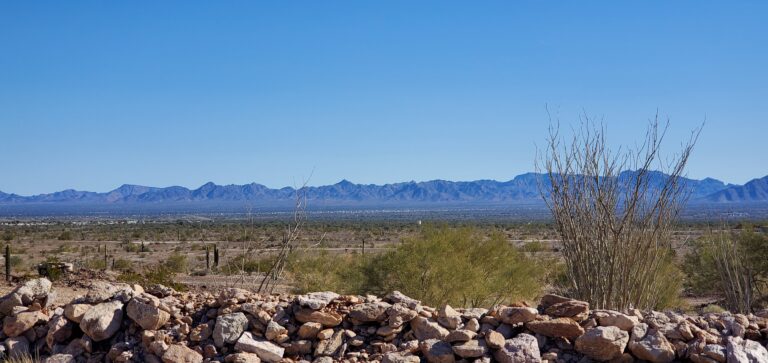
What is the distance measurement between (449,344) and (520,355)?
0.70 meters

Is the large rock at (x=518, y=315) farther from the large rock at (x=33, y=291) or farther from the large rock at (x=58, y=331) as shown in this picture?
the large rock at (x=33, y=291)

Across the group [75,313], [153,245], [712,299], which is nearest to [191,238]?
[153,245]

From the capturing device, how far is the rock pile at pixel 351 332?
7.34 meters

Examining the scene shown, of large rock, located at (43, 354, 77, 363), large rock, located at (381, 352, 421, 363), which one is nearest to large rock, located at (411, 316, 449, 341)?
large rock, located at (381, 352, 421, 363)

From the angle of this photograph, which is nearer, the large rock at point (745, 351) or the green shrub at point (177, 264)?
the large rock at point (745, 351)

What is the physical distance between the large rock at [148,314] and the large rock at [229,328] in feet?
2.16

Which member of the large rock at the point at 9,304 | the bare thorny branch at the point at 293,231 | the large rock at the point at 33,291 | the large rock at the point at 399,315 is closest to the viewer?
the large rock at the point at 399,315

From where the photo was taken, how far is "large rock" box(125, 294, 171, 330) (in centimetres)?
835

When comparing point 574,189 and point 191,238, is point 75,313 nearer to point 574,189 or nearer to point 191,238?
point 574,189

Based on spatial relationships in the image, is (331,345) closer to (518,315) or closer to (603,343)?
(518,315)

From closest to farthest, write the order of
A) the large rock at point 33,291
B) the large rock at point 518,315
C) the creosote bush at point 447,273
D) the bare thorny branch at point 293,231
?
the large rock at point 518,315 < the large rock at point 33,291 < the bare thorny branch at point 293,231 < the creosote bush at point 447,273

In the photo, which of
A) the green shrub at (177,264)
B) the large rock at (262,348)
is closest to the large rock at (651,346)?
the large rock at (262,348)

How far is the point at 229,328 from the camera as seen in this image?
8.03m

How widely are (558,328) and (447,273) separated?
817cm
